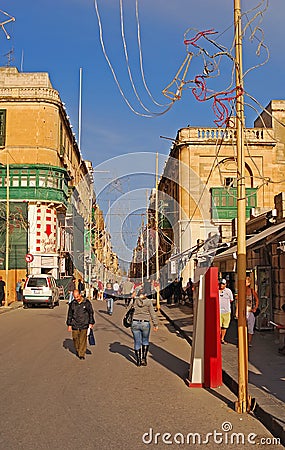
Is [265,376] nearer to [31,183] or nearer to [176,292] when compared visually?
[176,292]

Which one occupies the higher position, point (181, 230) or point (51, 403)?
point (181, 230)

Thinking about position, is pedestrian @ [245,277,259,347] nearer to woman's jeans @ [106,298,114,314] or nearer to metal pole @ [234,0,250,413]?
metal pole @ [234,0,250,413]

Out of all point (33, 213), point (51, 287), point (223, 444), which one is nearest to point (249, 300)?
point (223, 444)

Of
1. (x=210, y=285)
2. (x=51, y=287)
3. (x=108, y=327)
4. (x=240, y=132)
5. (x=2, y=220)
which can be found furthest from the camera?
(x=2, y=220)

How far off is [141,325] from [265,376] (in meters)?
3.00

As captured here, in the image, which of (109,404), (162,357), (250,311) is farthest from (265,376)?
(250,311)

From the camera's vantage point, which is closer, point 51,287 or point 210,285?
point 210,285

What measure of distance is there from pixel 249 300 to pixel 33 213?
3239 cm

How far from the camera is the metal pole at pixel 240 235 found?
27.0 feet

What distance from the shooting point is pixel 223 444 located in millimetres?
6680

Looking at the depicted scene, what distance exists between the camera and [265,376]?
1077 cm

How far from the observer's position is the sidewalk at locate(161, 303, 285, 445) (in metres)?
7.54

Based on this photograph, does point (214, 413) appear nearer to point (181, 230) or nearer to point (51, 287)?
point (51, 287)

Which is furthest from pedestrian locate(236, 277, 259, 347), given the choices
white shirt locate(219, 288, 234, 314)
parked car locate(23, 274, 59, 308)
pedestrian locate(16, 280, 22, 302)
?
pedestrian locate(16, 280, 22, 302)
